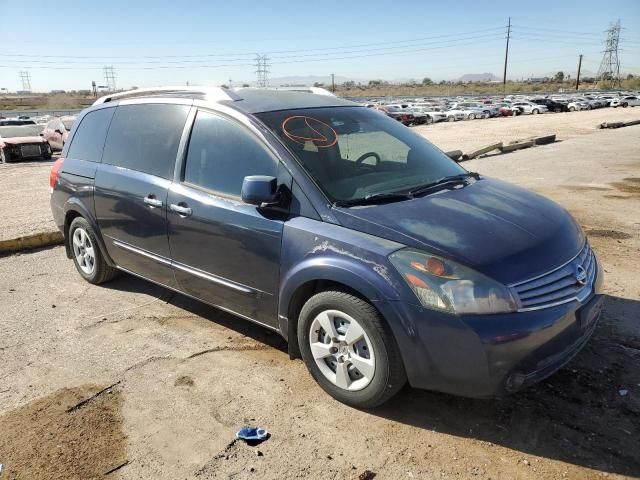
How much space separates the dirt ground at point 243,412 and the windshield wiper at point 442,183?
1.31 metres

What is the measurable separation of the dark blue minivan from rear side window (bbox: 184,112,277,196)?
0.01 m

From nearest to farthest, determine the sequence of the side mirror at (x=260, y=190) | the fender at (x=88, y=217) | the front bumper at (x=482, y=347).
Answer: the front bumper at (x=482, y=347) < the side mirror at (x=260, y=190) < the fender at (x=88, y=217)

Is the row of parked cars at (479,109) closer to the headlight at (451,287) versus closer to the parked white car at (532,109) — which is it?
the parked white car at (532,109)

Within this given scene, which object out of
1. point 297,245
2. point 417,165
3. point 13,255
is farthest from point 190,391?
point 13,255

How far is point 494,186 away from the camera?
12.5 ft

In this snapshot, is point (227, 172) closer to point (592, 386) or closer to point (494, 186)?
point (494, 186)

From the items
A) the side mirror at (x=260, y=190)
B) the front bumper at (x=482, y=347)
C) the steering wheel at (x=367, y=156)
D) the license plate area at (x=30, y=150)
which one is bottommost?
the license plate area at (x=30, y=150)

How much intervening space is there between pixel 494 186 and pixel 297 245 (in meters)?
1.62

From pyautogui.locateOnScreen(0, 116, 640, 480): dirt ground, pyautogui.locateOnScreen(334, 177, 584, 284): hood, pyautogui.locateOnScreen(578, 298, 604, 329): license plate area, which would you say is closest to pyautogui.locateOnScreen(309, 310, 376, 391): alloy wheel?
pyautogui.locateOnScreen(0, 116, 640, 480): dirt ground

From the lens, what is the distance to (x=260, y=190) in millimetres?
3125

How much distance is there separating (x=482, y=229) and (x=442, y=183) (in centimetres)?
80

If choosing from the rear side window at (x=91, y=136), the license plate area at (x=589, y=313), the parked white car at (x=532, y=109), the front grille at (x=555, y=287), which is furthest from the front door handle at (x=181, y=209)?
the parked white car at (x=532, y=109)

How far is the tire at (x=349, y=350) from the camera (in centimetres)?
281

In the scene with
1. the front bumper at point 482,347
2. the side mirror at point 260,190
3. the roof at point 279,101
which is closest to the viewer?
Result: the front bumper at point 482,347
